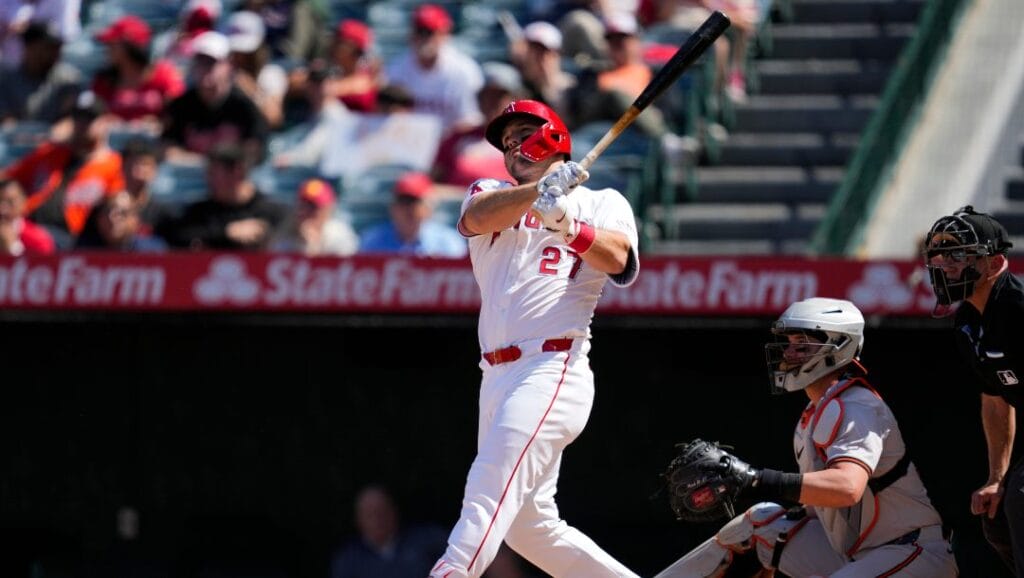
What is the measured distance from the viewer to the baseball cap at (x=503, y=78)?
9.27 m

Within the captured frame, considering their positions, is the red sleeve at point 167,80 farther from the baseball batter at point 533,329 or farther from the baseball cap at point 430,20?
the baseball batter at point 533,329

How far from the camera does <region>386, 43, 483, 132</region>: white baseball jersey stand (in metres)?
9.52

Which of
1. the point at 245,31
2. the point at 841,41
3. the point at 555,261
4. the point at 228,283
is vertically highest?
the point at 555,261

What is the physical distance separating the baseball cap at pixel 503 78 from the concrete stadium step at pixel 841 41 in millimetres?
1666

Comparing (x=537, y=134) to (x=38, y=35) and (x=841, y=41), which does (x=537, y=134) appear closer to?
(x=841, y=41)

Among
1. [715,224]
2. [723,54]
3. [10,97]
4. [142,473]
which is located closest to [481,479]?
[142,473]

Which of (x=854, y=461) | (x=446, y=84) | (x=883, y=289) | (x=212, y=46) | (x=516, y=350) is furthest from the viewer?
(x=212, y=46)

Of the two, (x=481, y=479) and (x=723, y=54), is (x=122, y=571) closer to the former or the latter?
(x=481, y=479)

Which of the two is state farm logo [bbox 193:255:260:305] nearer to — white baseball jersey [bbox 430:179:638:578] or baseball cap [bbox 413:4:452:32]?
white baseball jersey [bbox 430:179:638:578]

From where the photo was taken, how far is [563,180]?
4762 millimetres

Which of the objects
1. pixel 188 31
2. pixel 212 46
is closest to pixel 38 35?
pixel 188 31

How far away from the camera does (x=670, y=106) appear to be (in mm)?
9414

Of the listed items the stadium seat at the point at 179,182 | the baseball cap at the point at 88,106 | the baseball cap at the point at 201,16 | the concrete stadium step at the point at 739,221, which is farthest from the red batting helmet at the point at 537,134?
the baseball cap at the point at 201,16

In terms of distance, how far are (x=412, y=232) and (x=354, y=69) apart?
2.09 m
